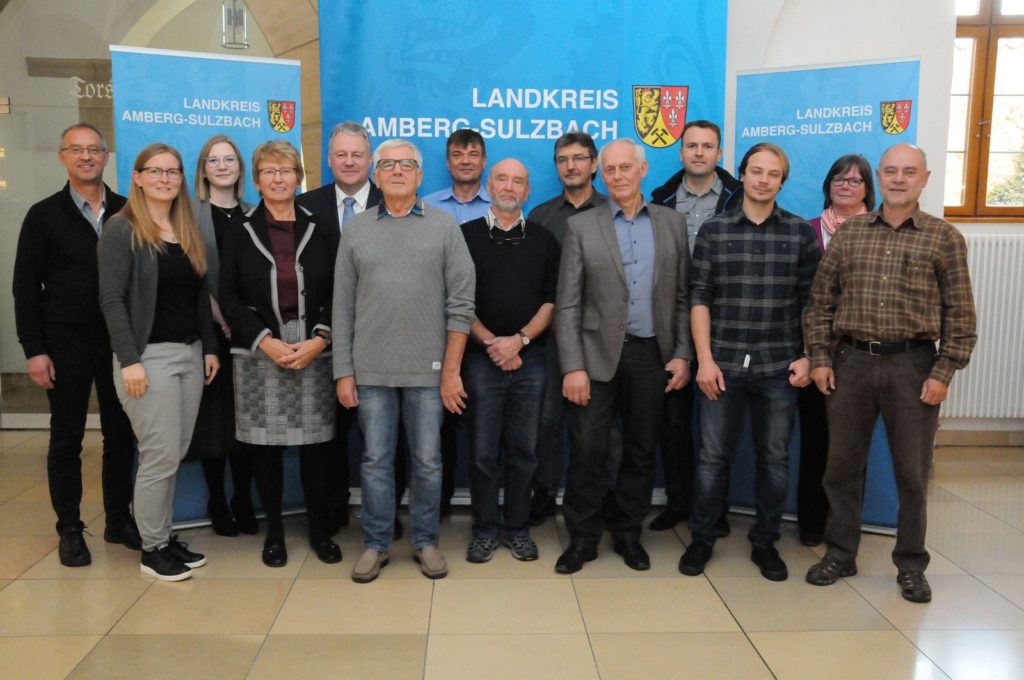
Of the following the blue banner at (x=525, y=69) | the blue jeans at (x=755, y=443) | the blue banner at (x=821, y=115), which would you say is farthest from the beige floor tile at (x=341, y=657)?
the blue banner at (x=821, y=115)

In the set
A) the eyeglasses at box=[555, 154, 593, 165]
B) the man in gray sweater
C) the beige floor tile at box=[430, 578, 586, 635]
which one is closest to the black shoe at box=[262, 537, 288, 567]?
the man in gray sweater

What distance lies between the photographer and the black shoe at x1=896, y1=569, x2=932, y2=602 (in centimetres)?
316

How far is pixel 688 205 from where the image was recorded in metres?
3.88

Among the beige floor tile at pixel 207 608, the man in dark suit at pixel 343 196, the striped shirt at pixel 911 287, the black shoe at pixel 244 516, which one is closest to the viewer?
the beige floor tile at pixel 207 608

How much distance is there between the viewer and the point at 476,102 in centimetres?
407

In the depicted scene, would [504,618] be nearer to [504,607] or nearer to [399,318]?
[504,607]

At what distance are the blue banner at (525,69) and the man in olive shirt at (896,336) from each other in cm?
124

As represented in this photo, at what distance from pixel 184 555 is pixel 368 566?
0.80 meters

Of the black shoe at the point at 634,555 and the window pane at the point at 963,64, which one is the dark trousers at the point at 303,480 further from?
the window pane at the point at 963,64

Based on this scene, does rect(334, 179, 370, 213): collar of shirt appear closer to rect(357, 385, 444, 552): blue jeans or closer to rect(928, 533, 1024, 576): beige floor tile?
rect(357, 385, 444, 552): blue jeans

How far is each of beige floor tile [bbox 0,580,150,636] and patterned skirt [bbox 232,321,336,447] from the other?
0.76 meters

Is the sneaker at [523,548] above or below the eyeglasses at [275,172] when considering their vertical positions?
below

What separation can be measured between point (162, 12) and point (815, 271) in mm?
5097

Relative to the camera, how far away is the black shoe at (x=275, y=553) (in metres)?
3.49
